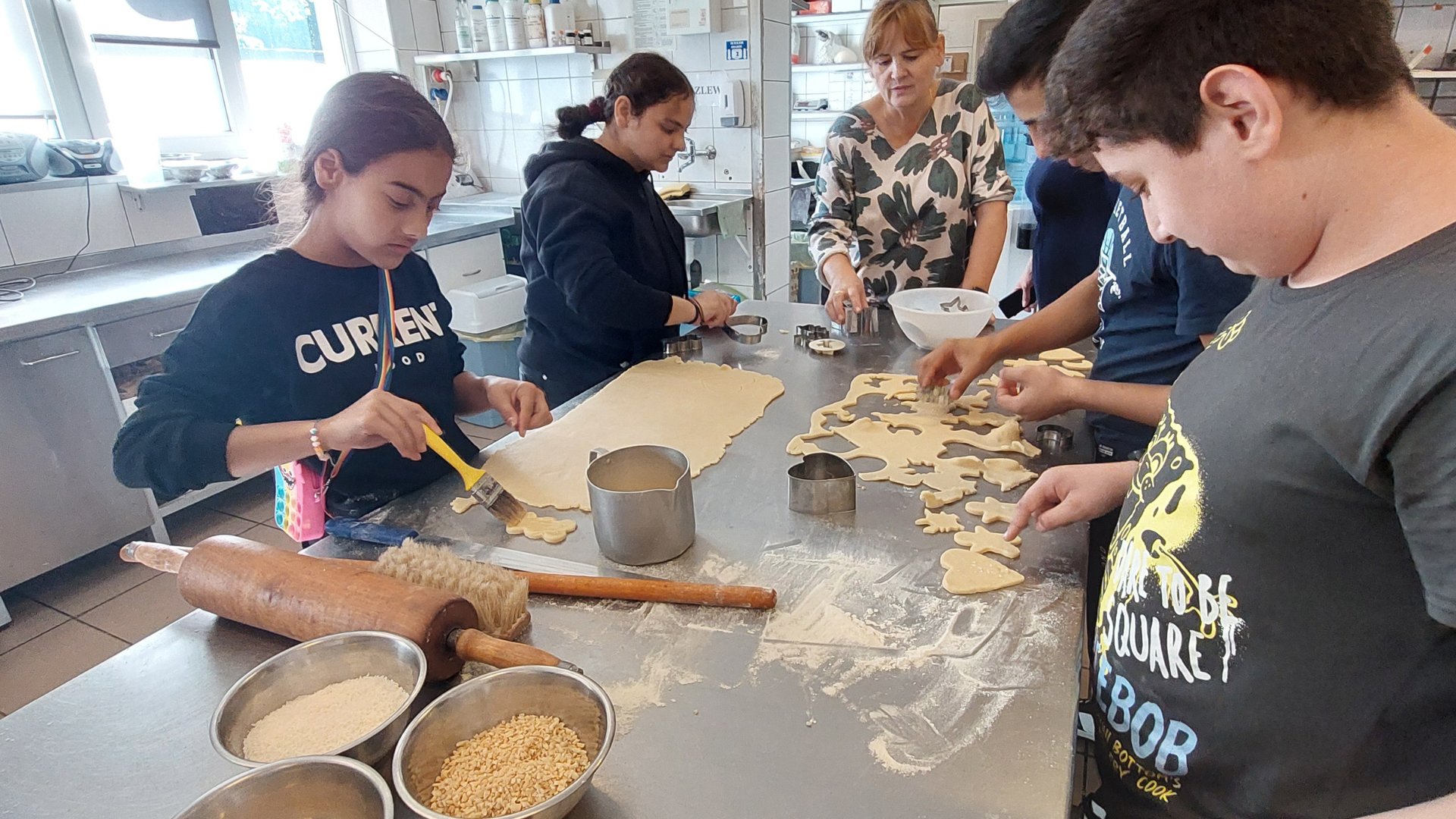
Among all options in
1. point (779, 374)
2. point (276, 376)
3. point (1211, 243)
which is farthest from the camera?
point (779, 374)

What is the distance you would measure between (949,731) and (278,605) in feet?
2.28

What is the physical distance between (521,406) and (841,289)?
89 cm

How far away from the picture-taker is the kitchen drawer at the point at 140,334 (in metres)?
2.43

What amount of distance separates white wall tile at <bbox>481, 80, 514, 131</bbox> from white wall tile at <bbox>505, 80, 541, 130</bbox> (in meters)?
0.02

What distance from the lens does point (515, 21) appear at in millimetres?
3645

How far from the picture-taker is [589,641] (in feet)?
2.72

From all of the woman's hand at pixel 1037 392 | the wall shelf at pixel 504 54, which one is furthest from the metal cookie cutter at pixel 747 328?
the wall shelf at pixel 504 54

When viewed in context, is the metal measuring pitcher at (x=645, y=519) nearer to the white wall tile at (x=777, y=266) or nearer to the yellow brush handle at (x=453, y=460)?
the yellow brush handle at (x=453, y=460)

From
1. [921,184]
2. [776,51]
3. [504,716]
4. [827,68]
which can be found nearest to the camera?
A: [504,716]

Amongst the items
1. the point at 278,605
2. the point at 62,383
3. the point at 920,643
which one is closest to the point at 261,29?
the point at 62,383

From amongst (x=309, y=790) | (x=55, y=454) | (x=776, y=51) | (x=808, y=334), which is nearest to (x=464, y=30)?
(x=776, y=51)

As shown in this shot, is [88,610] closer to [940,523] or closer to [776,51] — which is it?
[940,523]

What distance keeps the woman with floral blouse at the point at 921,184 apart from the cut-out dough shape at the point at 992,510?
105 cm

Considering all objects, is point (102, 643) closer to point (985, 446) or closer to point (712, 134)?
point (985, 446)
